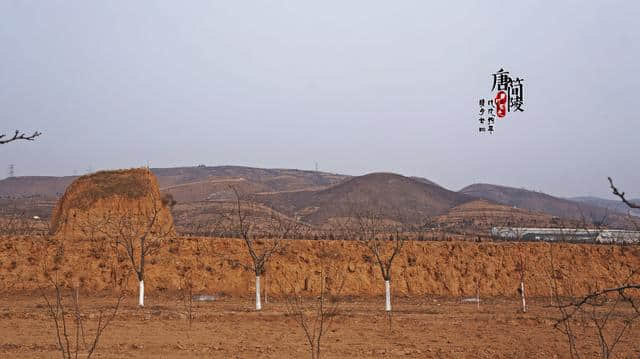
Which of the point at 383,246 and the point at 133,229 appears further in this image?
the point at 133,229

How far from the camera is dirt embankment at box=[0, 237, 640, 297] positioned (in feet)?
81.5

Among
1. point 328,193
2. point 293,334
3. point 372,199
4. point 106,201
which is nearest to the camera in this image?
point 293,334

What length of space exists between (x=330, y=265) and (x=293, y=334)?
10.2 meters

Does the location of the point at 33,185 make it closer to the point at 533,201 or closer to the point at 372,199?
the point at 372,199

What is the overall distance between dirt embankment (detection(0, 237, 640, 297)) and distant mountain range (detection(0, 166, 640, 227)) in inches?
1093

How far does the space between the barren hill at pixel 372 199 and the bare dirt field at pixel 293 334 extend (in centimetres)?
6182

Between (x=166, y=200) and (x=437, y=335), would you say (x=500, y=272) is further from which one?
(x=166, y=200)

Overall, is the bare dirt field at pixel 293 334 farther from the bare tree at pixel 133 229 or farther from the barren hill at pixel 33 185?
the barren hill at pixel 33 185

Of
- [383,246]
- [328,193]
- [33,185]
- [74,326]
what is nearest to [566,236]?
[383,246]

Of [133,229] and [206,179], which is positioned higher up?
[206,179]

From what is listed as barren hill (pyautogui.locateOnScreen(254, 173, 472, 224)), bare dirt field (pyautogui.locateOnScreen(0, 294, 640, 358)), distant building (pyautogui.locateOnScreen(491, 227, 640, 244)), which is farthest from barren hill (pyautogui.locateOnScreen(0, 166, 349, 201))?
bare dirt field (pyautogui.locateOnScreen(0, 294, 640, 358))

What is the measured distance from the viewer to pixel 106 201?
30359 millimetres

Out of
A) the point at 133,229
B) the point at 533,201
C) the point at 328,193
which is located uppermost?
the point at 328,193

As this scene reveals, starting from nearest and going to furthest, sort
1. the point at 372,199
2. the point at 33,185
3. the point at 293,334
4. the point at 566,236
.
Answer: the point at 293,334
the point at 566,236
the point at 372,199
the point at 33,185
